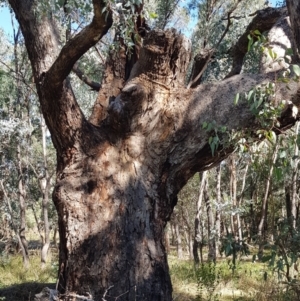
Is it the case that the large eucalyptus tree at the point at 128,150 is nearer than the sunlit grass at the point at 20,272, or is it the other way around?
the large eucalyptus tree at the point at 128,150

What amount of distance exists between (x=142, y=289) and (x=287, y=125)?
2.04 metres

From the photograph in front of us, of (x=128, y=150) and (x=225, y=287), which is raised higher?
(x=128, y=150)

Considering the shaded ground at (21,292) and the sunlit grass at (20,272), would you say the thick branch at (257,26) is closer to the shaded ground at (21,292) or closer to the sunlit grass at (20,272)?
the shaded ground at (21,292)

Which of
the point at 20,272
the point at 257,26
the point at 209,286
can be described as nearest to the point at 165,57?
the point at 257,26

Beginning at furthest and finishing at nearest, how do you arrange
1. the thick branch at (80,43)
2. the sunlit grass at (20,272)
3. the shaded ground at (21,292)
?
the sunlit grass at (20,272)
the shaded ground at (21,292)
the thick branch at (80,43)

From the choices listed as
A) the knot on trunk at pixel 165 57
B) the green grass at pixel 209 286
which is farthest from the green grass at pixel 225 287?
the knot on trunk at pixel 165 57

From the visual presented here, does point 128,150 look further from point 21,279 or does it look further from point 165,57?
point 21,279

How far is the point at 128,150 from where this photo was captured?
4.64 metres

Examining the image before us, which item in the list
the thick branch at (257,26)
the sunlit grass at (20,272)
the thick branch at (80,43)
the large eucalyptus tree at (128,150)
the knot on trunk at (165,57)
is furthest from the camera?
the sunlit grass at (20,272)

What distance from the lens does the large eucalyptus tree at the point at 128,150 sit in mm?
4156

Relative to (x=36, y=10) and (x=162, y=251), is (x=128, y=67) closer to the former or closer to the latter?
(x=36, y=10)

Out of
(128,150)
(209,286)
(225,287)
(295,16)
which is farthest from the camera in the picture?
(225,287)

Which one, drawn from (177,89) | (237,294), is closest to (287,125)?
(177,89)

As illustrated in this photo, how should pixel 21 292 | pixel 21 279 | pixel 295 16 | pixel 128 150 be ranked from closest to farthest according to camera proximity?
1. pixel 295 16
2. pixel 128 150
3. pixel 21 292
4. pixel 21 279
